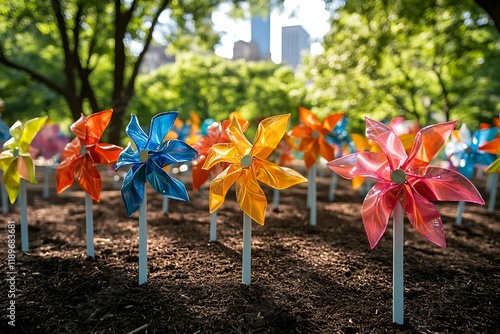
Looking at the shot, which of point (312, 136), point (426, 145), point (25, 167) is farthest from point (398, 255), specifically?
point (25, 167)

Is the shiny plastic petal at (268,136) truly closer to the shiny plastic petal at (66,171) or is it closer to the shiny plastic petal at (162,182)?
the shiny plastic petal at (162,182)

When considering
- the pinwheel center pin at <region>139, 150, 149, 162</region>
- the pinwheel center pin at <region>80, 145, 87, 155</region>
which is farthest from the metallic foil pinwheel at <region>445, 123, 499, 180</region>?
the pinwheel center pin at <region>80, 145, 87, 155</region>

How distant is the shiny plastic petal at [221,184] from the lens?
8.26ft

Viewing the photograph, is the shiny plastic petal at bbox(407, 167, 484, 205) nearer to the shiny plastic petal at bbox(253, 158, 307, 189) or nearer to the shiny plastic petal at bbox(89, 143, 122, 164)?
the shiny plastic petal at bbox(253, 158, 307, 189)

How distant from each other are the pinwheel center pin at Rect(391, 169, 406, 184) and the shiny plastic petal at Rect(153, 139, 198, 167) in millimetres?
1274

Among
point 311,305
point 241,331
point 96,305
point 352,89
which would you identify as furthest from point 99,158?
point 352,89

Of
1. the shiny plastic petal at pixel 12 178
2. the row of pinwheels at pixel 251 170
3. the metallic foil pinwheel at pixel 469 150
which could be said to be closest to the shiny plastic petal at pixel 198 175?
the row of pinwheels at pixel 251 170

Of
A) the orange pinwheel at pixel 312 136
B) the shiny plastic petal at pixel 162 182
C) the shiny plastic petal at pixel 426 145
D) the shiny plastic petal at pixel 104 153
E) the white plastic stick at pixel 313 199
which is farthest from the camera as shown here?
the white plastic stick at pixel 313 199

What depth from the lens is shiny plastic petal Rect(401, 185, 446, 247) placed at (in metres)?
2.17

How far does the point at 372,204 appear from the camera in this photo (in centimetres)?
228

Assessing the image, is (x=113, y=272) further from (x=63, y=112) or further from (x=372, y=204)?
(x=63, y=112)

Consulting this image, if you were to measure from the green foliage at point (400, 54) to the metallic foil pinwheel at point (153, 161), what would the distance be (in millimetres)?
7108

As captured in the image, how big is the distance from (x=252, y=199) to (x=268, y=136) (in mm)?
440

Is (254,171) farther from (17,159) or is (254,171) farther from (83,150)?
(17,159)
